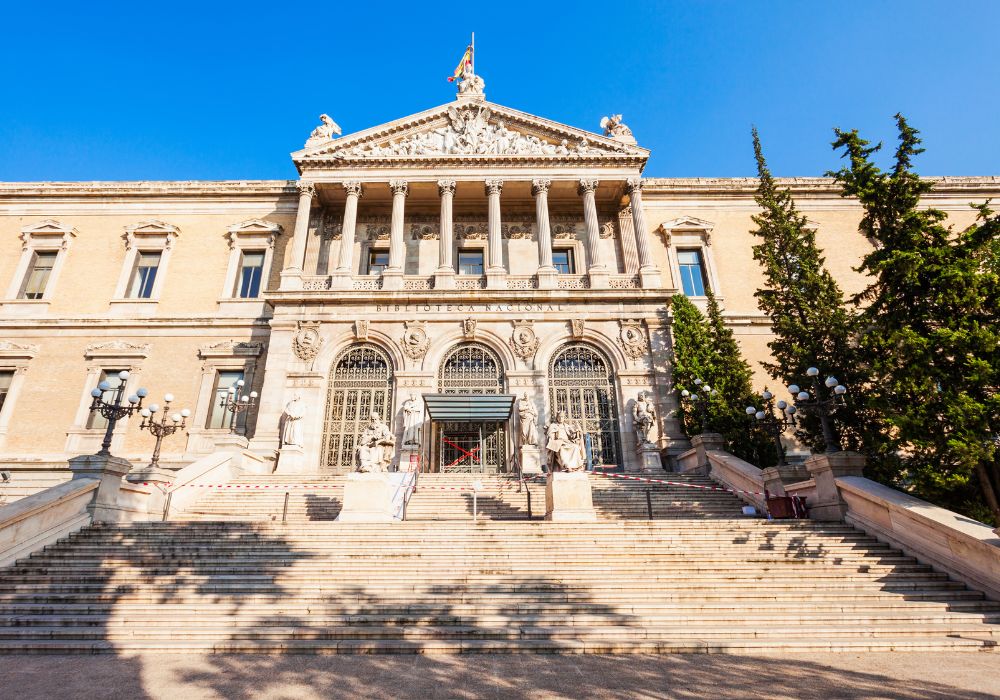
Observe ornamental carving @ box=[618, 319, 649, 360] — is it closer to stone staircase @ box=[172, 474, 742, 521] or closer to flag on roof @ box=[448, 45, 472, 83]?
stone staircase @ box=[172, 474, 742, 521]

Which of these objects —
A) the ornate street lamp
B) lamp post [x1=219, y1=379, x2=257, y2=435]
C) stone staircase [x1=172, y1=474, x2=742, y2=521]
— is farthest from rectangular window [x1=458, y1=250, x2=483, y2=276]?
stone staircase [x1=172, y1=474, x2=742, y2=521]

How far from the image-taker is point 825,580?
26.9 ft

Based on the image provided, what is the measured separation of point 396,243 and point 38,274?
56.1 ft

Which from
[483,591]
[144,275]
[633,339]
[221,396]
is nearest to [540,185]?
[633,339]

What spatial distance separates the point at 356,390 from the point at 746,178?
21048mm

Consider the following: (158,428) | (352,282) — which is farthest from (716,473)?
(158,428)

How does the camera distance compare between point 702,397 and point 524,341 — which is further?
point 524,341

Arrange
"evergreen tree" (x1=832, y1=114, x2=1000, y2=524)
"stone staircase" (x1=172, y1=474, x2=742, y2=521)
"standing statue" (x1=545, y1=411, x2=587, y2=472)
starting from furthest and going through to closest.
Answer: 1. "stone staircase" (x1=172, y1=474, x2=742, y2=521)
2. "standing statue" (x1=545, y1=411, x2=587, y2=472)
3. "evergreen tree" (x1=832, y1=114, x2=1000, y2=524)

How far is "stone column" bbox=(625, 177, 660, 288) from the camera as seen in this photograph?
20.8 meters

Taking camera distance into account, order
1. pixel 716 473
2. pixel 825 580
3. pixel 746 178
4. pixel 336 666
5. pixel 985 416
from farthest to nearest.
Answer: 1. pixel 746 178
2. pixel 716 473
3. pixel 985 416
4. pixel 825 580
5. pixel 336 666

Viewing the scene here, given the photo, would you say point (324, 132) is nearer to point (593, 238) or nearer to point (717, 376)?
point (593, 238)

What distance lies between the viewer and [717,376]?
17.7 meters

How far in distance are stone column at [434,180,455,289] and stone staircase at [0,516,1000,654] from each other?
12.2 m

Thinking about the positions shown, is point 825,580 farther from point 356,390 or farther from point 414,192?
point 414,192
